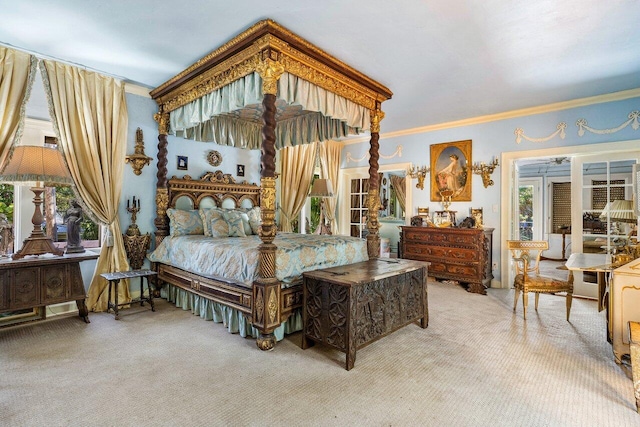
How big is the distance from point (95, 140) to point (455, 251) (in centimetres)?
523

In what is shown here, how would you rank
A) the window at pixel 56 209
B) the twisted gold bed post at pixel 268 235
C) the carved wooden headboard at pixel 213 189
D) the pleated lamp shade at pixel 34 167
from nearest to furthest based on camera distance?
the twisted gold bed post at pixel 268 235 → the pleated lamp shade at pixel 34 167 → the window at pixel 56 209 → the carved wooden headboard at pixel 213 189

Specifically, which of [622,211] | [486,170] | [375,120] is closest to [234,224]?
[375,120]

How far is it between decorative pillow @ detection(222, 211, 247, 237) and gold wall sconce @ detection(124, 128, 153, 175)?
1.24m

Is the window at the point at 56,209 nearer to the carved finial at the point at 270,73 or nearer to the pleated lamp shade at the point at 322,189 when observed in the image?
the carved finial at the point at 270,73

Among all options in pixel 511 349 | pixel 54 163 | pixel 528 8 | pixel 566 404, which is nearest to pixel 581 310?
pixel 511 349

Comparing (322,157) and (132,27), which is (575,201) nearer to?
(322,157)

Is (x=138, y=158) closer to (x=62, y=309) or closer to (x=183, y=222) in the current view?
(x=183, y=222)

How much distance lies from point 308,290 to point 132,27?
2823 mm

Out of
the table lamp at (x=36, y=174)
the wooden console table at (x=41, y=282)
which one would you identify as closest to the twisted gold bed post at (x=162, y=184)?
the wooden console table at (x=41, y=282)

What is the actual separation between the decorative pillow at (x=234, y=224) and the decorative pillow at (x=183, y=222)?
38cm

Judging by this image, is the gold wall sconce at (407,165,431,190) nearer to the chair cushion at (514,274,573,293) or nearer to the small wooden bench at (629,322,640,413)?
the chair cushion at (514,274,573,293)

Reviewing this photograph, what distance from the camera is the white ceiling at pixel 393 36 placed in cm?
243

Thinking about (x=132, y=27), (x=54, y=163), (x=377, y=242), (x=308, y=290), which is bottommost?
(x=308, y=290)

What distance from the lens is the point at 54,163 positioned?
305 cm
